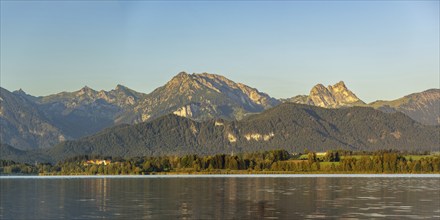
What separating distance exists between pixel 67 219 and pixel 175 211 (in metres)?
17.0

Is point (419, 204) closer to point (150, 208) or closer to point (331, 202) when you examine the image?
point (331, 202)

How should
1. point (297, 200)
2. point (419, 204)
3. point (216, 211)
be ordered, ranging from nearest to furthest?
point (216, 211) < point (419, 204) < point (297, 200)

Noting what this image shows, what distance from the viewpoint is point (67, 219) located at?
90.0 m

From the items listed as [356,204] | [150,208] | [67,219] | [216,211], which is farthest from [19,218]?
[356,204]

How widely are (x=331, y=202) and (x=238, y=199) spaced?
1837 cm

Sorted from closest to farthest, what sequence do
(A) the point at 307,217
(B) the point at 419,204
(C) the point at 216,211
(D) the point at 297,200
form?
(A) the point at 307,217, (C) the point at 216,211, (B) the point at 419,204, (D) the point at 297,200

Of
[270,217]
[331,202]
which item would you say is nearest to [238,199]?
[331,202]

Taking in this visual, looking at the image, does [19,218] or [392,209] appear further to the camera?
[392,209]

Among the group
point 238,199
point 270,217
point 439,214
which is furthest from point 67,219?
point 439,214

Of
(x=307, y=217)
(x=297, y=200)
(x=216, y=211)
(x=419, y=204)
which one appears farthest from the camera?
(x=297, y=200)

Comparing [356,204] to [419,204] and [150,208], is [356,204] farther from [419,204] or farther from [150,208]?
[150,208]

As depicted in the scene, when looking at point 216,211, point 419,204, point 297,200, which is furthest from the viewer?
point 297,200

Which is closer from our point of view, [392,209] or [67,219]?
[67,219]

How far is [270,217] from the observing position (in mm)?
89875
